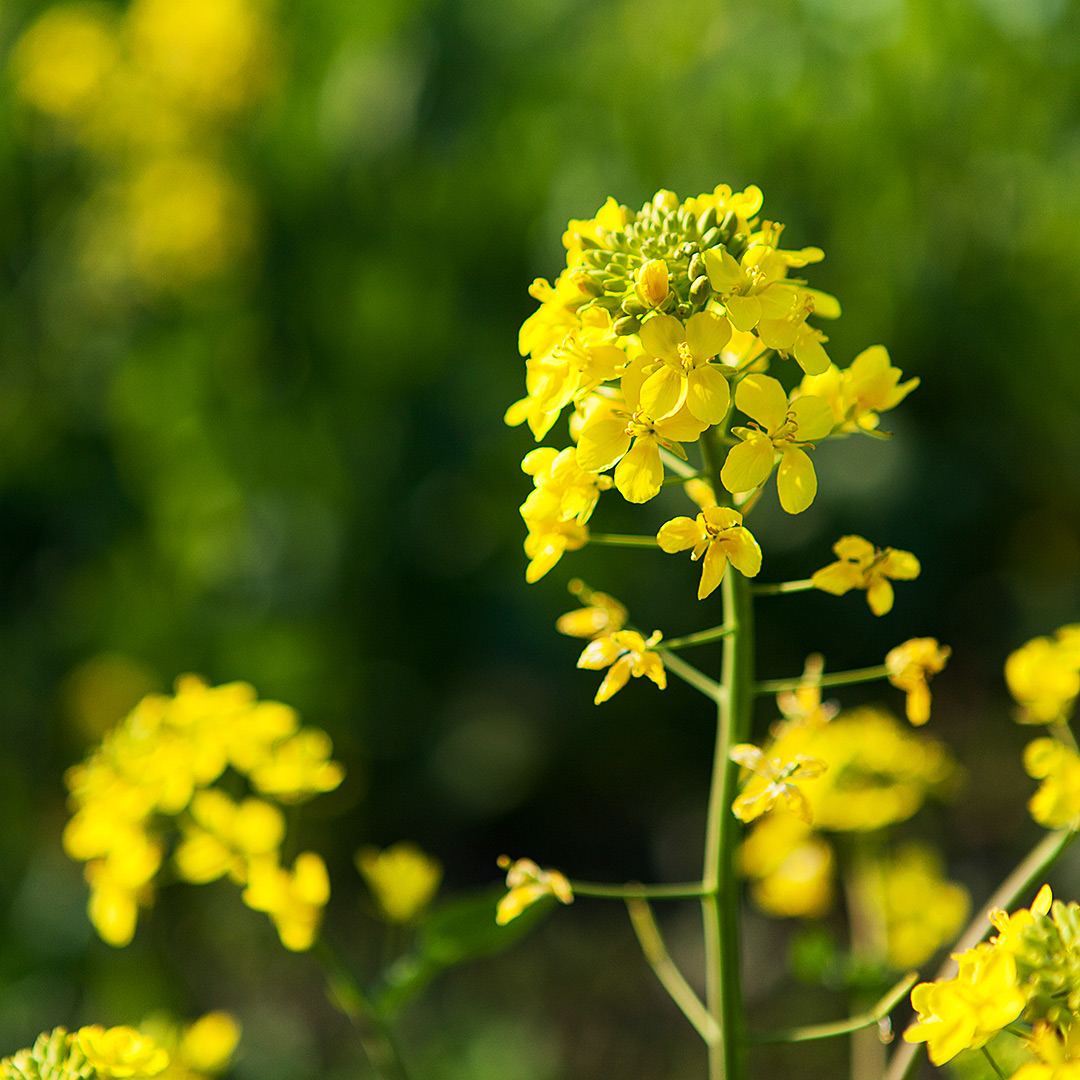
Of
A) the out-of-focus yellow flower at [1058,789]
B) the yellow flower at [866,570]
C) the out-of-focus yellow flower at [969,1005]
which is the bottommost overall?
the out-of-focus yellow flower at [969,1005]

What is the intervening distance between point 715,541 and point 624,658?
5.4 inches

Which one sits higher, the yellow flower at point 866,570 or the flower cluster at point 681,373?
the flower cluster at point 681,373

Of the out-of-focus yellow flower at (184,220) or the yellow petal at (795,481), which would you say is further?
the out-of-focus yellow flower at (184,220)

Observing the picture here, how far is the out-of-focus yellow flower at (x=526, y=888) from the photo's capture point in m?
0.91

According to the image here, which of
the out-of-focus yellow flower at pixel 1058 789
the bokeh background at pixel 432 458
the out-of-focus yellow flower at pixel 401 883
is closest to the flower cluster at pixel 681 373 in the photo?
the out-of-focus yellow flower at pixel 1058 789

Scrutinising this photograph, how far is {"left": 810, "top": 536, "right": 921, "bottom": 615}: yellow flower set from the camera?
3.01 ft

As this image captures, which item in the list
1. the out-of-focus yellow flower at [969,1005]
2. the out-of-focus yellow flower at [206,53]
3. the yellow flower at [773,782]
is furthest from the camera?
the out-of-focus yellow flower at [206,53]

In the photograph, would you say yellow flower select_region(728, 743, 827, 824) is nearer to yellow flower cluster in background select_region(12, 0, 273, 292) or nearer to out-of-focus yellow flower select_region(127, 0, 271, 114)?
yellow flower cluster in background select_region(12, 0, 273, 292)

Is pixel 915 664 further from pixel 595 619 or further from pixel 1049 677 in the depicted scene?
pixel 595 619

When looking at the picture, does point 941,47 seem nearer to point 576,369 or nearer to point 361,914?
point 576,369

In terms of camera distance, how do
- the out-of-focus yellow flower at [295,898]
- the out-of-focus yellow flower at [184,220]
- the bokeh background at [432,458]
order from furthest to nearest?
the out-of-focus yellow flower at [184,220] < the bokeh background at [432,458] < the out-of-focus yellow flower at [295,898]

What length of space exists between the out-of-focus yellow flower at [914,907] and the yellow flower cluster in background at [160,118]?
2938 millimetres

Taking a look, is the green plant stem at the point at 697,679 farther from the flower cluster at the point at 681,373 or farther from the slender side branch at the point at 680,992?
the slender side branch at the point at 680,992

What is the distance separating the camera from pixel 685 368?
81cm
